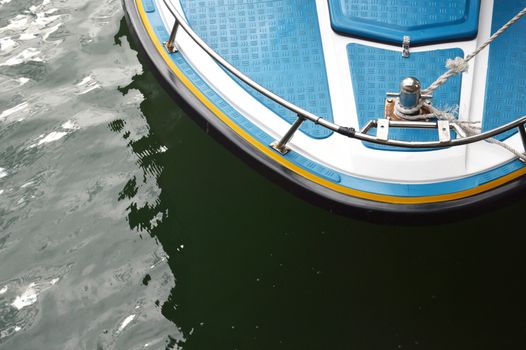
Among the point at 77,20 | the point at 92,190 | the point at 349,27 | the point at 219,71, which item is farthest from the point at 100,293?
the point at 77,20

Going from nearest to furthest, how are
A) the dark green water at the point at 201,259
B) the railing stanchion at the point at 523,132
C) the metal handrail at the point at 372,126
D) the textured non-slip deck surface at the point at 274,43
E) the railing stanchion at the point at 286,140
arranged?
the metal handrail at the point at 372,126
the railing stanchion at the point at 523,132
the railing stanchion at the point at 286,140
the textured non-slip deck surface at the point at 274,43
the dark green water at the point at 201,259

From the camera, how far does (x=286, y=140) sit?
181 inches

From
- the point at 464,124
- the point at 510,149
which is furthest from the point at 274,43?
the point at 510,149

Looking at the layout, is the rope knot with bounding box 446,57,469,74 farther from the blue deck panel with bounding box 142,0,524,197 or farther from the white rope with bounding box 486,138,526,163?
the blue deck panel with bounding box 142,0,524,197

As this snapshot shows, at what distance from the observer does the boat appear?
444cm

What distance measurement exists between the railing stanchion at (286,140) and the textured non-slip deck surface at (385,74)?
0.50m

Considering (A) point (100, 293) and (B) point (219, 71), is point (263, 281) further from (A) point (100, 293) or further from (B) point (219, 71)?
(B) point (219, 71)

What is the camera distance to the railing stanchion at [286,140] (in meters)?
4.48

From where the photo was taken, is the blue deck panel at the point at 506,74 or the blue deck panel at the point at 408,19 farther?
the blue deck panel at the point at 408,19

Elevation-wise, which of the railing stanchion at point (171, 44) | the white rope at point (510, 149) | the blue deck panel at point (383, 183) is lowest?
the blue deck panel at point (383, 183)

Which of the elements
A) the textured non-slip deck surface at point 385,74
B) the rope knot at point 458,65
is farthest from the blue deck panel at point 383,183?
the rope knot at point 458,65

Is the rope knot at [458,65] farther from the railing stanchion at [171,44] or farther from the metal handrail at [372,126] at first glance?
the railing stanchion at [171,44]

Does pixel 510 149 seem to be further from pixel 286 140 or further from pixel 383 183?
pixel 286 140

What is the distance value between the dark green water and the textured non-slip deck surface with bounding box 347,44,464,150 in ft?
3.31
